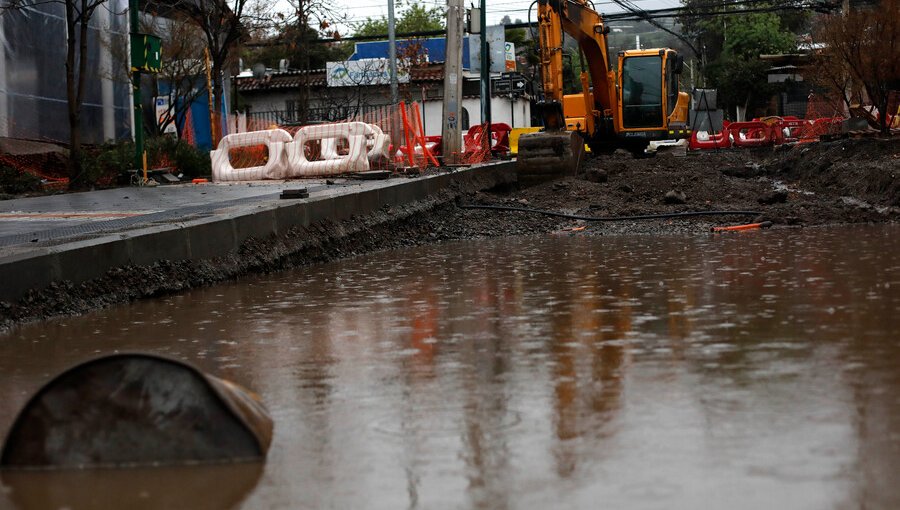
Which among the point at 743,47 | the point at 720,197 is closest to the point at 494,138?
the point at 720,197

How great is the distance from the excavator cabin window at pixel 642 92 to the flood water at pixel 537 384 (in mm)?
20344

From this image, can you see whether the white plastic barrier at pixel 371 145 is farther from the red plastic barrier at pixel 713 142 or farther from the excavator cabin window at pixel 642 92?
the red plastic barrier at pixel 713 142

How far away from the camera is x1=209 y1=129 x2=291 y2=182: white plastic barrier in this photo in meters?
20.9

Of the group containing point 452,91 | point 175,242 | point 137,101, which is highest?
point 452,91

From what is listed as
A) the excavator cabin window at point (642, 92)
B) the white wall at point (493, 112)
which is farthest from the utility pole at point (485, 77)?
the white wall at point (493, 112)

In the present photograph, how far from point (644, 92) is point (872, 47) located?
7.70 metres

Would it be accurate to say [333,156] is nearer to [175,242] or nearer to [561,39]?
[561,39]

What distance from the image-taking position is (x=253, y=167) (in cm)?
2153

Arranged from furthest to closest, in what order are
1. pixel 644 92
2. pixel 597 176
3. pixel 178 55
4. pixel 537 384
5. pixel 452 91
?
pixel 178 55 < pixel 644 92 < pixel 452 91 < pixel 597 176 < pixel 537 384

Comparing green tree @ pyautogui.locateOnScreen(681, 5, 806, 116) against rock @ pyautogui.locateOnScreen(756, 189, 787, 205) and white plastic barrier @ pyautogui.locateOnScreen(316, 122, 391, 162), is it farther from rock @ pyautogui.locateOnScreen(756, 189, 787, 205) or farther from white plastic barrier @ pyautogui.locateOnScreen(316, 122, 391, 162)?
rock @ pyautogui.locateOnScreen(756, 189, 787, 205)

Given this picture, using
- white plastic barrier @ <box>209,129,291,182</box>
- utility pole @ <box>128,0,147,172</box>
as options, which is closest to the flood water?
utility pole @ <box>128,0,147,172</box>

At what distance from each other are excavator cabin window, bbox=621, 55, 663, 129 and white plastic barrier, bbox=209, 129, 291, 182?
10.9 m

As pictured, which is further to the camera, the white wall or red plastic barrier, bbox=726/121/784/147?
the white wall

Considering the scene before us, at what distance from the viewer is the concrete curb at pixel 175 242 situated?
728 centimetres
